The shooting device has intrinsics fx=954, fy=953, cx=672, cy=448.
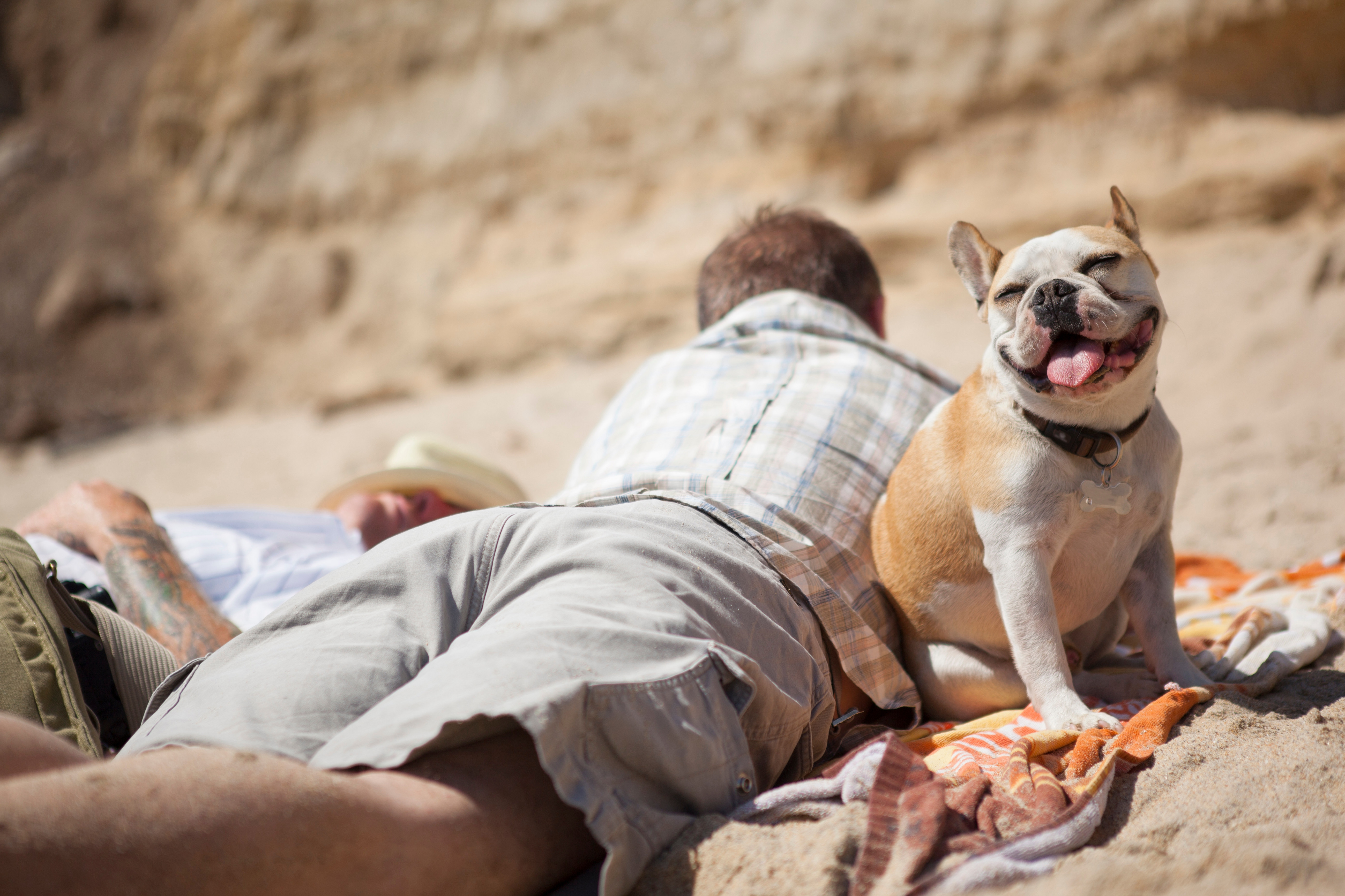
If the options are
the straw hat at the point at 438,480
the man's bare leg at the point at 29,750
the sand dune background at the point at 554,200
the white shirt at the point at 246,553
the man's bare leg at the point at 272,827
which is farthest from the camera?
the sand dune background at the point at 554,200

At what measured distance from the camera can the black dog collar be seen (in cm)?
224

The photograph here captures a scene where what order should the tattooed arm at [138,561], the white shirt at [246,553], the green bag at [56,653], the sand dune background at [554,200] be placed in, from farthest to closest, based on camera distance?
the sand dune background at [554,200] < the white shirt at [246,553] < the tattooed arm at [138,561] < the green bag at [56,653]

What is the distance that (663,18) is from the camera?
11047 millimetres

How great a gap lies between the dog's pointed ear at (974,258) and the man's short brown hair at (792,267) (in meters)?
0.66

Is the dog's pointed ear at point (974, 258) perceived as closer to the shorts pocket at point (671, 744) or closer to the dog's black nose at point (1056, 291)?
the dog's black nose at point (1056, 291)

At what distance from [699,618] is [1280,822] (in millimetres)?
1116

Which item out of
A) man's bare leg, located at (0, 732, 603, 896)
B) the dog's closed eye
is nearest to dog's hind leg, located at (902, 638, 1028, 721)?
the dog's closed eye

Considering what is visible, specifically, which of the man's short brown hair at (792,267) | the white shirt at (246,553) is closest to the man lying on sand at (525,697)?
the man's short brown hair at (792,267)

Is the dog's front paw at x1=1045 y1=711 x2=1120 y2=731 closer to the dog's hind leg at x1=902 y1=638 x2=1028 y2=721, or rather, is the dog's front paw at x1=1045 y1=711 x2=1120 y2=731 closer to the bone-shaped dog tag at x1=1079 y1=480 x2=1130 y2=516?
the dog's hind leg at x1=902 y1=638 x2=1028 y2=721

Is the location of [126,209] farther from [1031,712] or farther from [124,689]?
[1031,712]

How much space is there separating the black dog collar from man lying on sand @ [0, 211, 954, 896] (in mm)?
583

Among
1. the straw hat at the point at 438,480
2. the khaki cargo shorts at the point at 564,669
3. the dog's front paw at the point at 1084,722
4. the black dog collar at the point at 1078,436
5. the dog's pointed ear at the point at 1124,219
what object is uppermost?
the dog's pointed ear at the point at 1124,219

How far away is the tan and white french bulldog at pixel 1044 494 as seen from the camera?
2.17m

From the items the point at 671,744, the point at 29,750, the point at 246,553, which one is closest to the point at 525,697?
the point at 671,744
